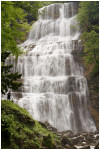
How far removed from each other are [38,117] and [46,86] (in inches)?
155

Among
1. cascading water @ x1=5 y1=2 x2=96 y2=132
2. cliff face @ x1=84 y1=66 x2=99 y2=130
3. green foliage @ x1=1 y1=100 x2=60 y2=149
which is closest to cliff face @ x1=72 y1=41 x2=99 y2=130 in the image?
cliff face @ x1=84 y1=66 x2=99 y2=130

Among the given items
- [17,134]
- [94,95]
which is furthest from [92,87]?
[17,134]

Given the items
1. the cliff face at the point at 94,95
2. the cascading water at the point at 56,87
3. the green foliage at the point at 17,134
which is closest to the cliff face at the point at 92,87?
the cliff face at the point at 94,95

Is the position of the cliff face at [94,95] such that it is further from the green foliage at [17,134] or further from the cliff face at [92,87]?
the green foliage at [17,134]

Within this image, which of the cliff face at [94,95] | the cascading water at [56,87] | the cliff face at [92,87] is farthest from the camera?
the cliff face at [92,87]

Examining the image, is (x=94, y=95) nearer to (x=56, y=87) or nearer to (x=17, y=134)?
(x=56, y=87)

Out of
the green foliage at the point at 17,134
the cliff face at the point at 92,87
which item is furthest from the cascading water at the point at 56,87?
the green foliage at the point at 17,134

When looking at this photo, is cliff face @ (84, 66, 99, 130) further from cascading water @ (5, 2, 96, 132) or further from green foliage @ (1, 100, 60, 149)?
green foliage @ (1, 100, 60, 149)

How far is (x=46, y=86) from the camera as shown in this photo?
→ 690 inches

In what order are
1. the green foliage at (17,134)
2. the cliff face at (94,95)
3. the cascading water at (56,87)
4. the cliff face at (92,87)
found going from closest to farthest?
the green foliage at (17,134)
the cascading water at (56,87)
the cliff face at (94,95)
the cliff face at (92,87)

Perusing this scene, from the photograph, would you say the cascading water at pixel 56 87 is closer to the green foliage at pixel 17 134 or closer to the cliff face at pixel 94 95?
the cliff face at pixel 94 95

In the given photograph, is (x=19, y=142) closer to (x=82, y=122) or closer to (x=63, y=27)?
(x=82, y=122)

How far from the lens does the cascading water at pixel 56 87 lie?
15.1 metres

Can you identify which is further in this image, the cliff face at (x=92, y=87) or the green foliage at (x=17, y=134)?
the cliff face at (x=92, y=87)
